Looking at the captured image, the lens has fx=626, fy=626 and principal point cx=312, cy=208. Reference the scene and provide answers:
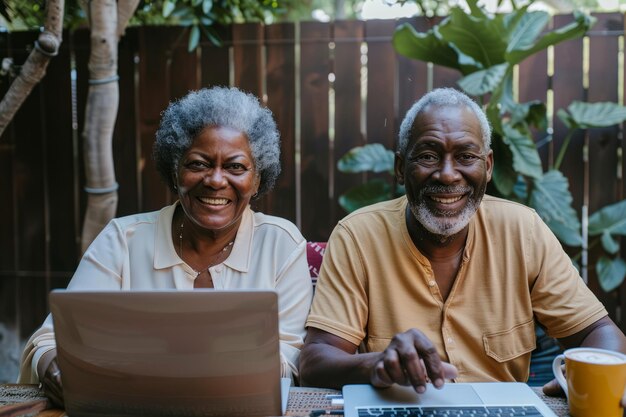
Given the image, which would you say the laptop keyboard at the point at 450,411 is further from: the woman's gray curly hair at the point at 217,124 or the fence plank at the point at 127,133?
the fence plank at the point at 127,133

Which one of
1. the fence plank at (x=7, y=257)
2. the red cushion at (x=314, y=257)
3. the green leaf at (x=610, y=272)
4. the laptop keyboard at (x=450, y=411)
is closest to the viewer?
the laptop keyboard at (x=450, y=411)

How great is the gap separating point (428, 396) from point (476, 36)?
79.0 inches

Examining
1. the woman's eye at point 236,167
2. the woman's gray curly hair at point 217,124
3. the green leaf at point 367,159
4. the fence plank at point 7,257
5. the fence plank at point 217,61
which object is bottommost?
the fence plank at point 7,257

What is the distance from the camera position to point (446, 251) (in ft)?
6.28

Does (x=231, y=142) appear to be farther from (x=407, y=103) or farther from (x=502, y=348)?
(x=407, y=103)

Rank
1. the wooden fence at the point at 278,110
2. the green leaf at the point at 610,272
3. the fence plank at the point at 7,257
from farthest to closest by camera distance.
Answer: the fence plank at the point at 7,257
the wooden fence at the point at 278,110
the green leaf at the point at 610,272

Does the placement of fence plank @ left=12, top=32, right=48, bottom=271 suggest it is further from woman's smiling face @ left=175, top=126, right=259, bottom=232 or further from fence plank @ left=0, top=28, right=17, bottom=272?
woman's smiling face @ left=175, top=126, right=259, bottom=232

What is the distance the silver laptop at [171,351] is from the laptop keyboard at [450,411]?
8.1 inches

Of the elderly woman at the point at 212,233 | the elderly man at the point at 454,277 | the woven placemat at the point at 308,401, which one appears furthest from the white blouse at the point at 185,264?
the woven placemat at the point at 308,401

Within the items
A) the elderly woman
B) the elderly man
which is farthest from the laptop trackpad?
the elderly woman

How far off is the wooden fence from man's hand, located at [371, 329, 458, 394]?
2.32 m

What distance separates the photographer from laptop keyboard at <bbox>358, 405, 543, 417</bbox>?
127cm

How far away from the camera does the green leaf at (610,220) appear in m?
3.23

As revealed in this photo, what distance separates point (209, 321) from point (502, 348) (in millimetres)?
1025
